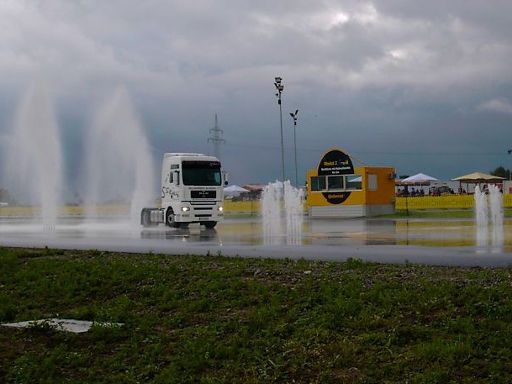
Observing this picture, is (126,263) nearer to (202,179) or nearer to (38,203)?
(202,179)

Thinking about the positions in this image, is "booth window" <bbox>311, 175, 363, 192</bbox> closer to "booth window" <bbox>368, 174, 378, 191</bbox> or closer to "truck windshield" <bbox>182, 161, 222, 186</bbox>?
"booth window" <bbox>368, 174, 378, 191</bbox>

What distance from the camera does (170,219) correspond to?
99.7 ft

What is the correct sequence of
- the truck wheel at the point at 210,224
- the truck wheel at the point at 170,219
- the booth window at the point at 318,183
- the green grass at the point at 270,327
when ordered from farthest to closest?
1. the booth window at the point at 318,183
2. the truck wheel at the point at 210,224
3. the truck wheel at the point at 170,219
4. the green grass at the point at 270,327

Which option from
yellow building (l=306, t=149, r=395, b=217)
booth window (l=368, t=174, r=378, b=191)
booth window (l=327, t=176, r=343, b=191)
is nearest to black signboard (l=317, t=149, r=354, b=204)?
yellow building (l=306, t=149, r=395, b=217)

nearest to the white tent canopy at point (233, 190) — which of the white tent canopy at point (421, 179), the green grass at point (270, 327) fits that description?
the white tent canopy at point (421, 179)

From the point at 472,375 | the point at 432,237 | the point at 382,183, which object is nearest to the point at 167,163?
the point at 432,237

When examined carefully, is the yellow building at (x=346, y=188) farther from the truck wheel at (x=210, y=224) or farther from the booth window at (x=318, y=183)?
the truck wheel at (x=210, y=224)

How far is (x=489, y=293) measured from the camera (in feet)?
27.5

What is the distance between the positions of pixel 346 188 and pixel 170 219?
15.5 meters

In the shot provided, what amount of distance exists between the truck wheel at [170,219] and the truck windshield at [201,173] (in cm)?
174

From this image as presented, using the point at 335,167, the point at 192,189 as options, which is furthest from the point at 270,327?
the point at 335,167

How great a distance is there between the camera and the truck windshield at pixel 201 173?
96.9 ft

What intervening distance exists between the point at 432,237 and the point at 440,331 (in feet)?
48.2

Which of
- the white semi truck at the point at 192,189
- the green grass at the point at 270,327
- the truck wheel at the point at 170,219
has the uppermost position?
the white semi truck at the point at 192,189
